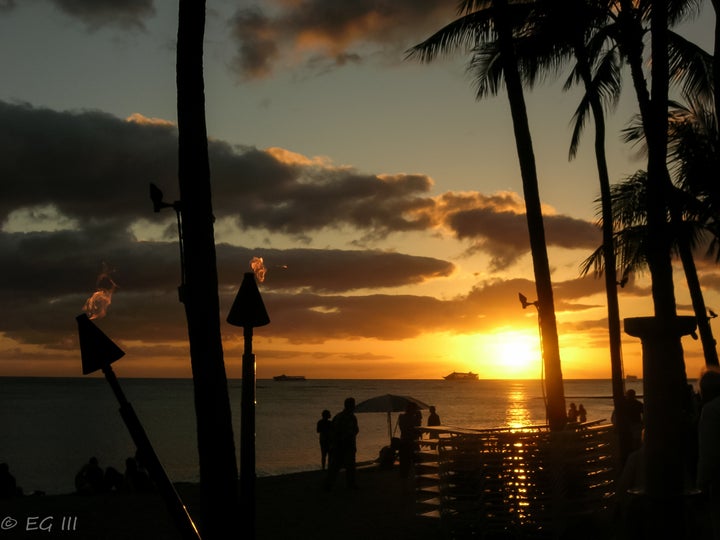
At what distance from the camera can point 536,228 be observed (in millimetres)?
14250

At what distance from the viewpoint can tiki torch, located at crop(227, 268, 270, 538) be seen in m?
7.39

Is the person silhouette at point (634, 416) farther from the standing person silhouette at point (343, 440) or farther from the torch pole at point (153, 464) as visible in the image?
the torch pole at point (153, 464)

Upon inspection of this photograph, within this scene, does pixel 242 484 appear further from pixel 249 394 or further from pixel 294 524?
pixel 294 524

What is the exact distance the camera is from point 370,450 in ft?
182

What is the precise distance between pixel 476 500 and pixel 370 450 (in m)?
45.5

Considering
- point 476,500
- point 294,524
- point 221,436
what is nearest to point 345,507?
point 294,524

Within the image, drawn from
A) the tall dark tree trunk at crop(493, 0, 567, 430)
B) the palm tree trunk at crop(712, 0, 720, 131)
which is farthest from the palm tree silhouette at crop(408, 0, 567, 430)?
the palm tree trunk at crop(712, 0, 720, 131)

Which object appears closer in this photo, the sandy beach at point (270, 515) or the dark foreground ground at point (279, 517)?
the dark foreground ground at point (279, 517)

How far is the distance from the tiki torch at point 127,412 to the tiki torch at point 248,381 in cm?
68

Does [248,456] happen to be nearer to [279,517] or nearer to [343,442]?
[279,517]

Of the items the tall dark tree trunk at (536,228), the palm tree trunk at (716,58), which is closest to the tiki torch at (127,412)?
the tall dark tree trunk at (536,228)

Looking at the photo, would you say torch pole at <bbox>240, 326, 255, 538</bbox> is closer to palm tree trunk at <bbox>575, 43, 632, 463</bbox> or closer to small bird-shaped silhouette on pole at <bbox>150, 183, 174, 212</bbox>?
small bird-shaped silhouette on pole at <bbox>150, 183, 174, 212</bbox>

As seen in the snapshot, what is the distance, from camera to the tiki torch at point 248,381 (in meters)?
7.39

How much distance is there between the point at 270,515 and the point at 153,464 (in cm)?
916
